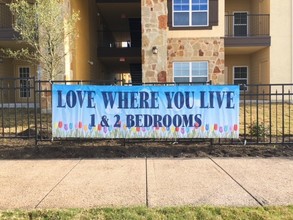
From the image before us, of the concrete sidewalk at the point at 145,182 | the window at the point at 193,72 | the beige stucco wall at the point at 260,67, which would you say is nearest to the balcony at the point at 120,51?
the window at the point at 193,72

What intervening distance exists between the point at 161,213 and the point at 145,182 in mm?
1590

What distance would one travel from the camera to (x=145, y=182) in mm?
6703

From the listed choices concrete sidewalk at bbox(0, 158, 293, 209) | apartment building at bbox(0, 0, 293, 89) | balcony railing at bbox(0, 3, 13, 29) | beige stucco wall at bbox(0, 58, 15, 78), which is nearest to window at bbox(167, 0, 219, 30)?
apartment building at bbox(0, 0, 293, 89)

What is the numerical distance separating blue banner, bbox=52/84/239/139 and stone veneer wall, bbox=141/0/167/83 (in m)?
7.89

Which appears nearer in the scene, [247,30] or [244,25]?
[247,30]

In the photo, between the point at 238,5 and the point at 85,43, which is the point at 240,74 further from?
the point at 85,43

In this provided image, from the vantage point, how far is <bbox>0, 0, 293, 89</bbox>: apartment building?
17.3m

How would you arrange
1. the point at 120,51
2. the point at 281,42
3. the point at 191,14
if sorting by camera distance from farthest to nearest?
the point at 120,51 → the point at 281,42 → the point at 191,14

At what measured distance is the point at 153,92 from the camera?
30.9 feet

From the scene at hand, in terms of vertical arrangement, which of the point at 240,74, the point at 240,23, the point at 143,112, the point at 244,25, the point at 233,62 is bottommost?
the point at 143,112

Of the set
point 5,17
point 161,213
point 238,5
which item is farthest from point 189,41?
point 161,213

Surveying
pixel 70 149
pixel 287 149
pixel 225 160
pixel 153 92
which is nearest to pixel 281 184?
pixel 225 160

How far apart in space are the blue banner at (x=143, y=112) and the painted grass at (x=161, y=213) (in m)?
4.27

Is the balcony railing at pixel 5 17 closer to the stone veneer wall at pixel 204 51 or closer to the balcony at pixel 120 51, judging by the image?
the balcony at pixel 120 51
